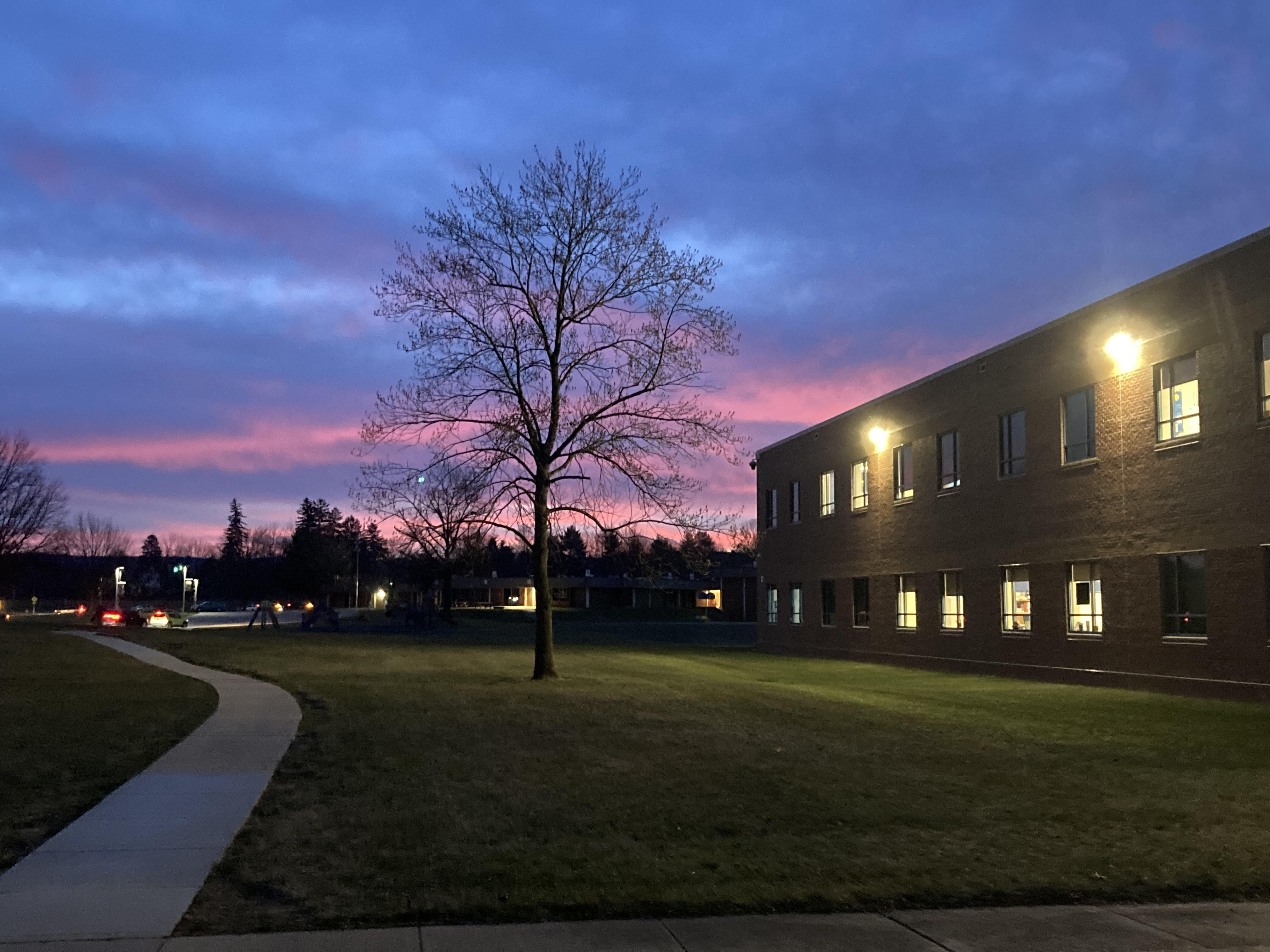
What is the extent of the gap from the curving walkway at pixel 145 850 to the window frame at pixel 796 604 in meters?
31.1

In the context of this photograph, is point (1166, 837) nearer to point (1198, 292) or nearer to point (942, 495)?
point (1198, 292)

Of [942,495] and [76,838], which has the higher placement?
[942,495]

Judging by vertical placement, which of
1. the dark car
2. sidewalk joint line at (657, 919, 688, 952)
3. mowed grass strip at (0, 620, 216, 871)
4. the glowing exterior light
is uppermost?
the glowing exterior light

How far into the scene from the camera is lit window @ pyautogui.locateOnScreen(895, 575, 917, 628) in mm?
34344

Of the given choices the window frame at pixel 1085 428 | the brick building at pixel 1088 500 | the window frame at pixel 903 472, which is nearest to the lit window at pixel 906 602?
the brick building at pixel 1088 500

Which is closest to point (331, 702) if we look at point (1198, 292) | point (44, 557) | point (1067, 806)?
point (1067, 806)

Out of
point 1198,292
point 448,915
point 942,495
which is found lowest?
point 448,915

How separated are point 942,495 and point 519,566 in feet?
383

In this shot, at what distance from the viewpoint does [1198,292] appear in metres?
22.1

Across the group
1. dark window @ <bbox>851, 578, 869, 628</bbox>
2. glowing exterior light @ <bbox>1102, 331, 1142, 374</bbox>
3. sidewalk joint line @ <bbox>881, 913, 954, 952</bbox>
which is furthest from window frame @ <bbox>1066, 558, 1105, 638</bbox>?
sidewalk joint line @ <bbox>881, 913, 954, 952</bbox>

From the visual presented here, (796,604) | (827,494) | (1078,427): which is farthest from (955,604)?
(796,604)

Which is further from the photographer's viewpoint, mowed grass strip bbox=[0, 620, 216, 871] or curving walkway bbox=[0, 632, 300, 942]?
mowed grass strip bbox=[0, 620, 216, 871]

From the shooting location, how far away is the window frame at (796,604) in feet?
143

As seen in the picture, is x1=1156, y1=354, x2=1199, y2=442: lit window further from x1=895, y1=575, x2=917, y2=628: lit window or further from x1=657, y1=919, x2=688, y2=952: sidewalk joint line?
x1=657, y1=919, x2=688, y2=952: sidewalk joint line
